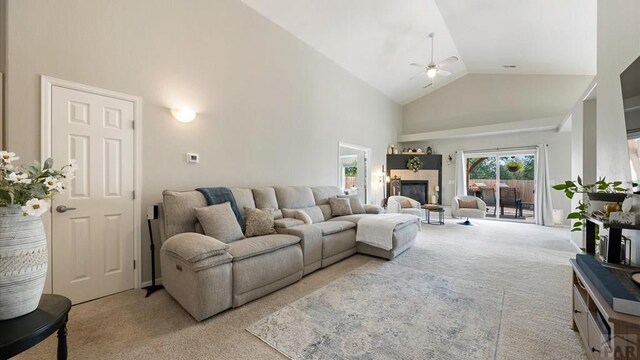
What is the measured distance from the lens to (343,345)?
1808mm

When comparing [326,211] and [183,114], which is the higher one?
[183,114]

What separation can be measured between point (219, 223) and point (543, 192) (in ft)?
25.8

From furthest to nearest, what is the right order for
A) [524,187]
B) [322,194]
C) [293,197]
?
[524,187] < [322,194] < [293,197]

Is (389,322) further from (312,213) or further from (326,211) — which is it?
(326,211)

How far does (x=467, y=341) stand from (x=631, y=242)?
142 centimetres

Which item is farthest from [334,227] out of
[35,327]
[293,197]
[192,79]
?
[35,327]

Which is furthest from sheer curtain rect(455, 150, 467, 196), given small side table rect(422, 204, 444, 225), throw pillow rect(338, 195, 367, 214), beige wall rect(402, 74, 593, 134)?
throw pillow rect(338, 195, 367, 214)

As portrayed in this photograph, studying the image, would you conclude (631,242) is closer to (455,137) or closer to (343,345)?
(343,345)

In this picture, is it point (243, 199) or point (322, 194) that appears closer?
point (243, 199)

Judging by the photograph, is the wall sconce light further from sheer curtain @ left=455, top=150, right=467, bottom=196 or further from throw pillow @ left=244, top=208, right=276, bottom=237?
sheer curtain @ left=455, top=150, right=467, bottom=196

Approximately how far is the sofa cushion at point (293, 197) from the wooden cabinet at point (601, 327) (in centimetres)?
321

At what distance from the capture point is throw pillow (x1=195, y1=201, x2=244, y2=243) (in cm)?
264

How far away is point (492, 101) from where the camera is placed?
7.13 metres

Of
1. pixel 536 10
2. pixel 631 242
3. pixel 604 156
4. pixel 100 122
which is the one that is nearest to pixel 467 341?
pixel 631 242
